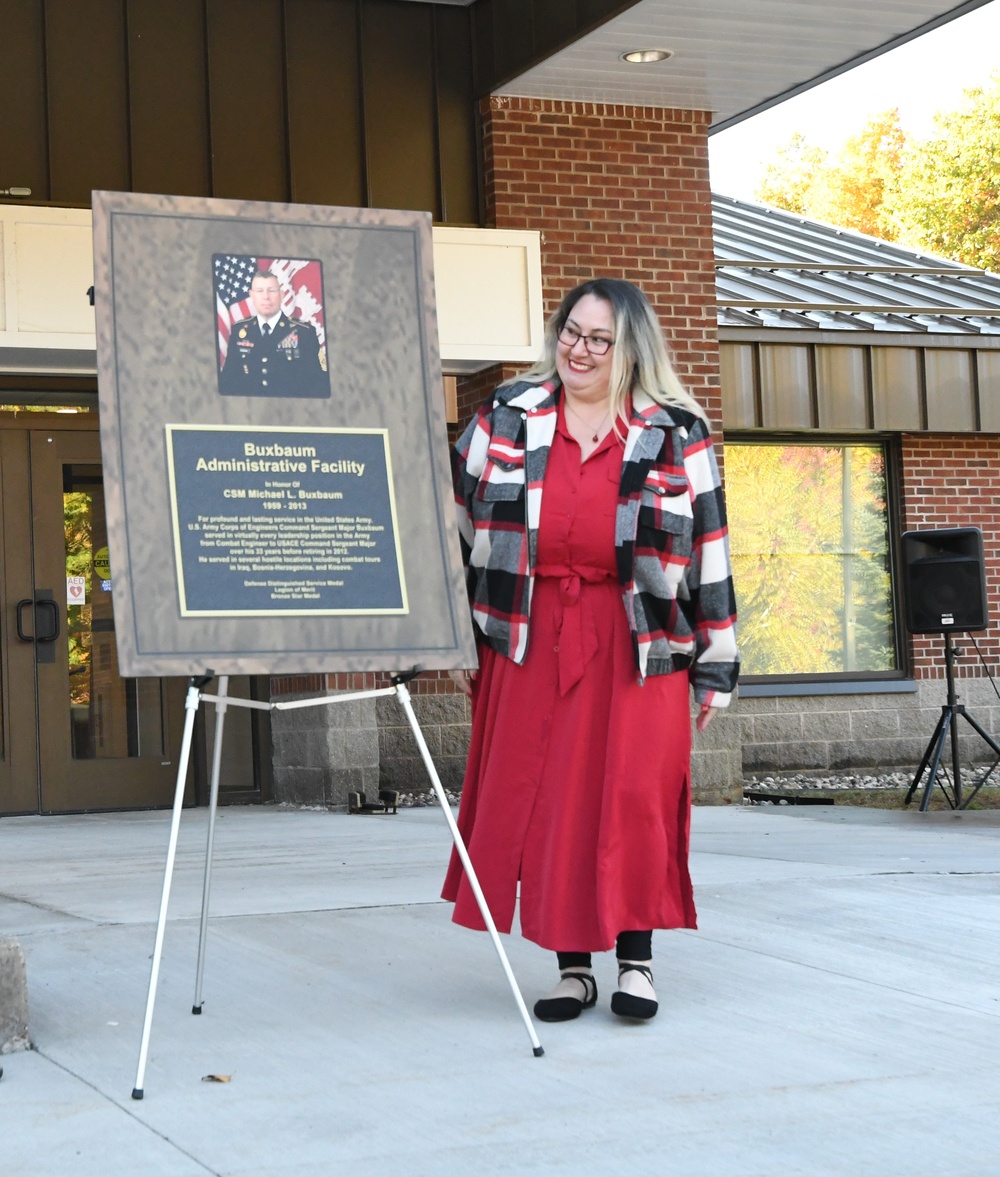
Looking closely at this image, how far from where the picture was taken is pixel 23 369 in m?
9.91

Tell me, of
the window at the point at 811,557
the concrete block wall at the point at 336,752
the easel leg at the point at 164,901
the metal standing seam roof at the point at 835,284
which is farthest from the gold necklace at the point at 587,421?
the window at the point at 811,557

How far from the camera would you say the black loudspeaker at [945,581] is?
11.0m

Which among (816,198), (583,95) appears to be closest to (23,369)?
(583,95)

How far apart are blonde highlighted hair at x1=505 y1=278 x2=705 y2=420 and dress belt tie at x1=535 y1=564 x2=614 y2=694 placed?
0.43m

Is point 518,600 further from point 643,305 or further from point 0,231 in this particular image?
point 0,231

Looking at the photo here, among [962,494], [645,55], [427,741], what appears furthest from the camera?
[962,494]

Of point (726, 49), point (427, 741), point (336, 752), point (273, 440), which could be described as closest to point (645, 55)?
point (726, 49)

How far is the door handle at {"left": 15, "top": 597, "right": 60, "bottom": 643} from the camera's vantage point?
10.3m

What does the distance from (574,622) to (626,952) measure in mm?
872

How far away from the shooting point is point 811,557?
14156 millimetres

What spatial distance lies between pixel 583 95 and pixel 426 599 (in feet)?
23.8

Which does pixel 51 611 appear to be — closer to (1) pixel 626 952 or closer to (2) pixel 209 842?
(2) pixel 209 842

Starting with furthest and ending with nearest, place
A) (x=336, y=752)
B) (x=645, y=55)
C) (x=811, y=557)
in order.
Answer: (x=811, y=557) → (x=336, y=752) → (x=645, y=55)

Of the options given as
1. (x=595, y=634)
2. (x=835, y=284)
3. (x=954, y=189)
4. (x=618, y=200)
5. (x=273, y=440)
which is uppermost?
(x=954, y=189)
